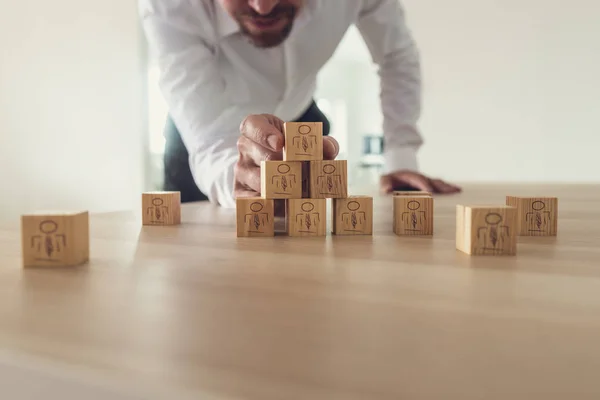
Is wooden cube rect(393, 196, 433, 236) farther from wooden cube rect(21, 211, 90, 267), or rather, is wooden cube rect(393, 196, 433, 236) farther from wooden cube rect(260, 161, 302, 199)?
wooden cube rect(21, 211, 90, 267)

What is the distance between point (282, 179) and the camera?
0.80 m

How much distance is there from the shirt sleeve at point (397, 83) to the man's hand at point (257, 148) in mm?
947

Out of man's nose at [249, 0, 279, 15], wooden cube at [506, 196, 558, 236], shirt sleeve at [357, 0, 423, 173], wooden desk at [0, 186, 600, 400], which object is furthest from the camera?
shirt sleeve at [357, 0, 423, 173]

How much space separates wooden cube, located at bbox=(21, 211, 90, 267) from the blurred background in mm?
3327

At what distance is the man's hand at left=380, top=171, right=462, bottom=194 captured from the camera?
163cm

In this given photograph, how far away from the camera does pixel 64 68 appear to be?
12.8ft

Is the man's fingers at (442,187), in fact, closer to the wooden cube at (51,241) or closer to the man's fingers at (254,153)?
the man's fingers at (254,153)

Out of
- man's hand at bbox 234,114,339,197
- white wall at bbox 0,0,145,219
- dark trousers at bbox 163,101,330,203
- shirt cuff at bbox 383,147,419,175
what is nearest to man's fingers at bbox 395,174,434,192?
A: shirt cuff at bbox 383,147,419,175

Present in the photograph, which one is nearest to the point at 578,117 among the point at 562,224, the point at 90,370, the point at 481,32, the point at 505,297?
the point at 481,32

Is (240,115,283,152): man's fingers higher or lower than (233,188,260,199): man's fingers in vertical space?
higher

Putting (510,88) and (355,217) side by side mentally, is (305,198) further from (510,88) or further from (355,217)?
(510,88)

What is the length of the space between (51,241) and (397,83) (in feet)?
5.36

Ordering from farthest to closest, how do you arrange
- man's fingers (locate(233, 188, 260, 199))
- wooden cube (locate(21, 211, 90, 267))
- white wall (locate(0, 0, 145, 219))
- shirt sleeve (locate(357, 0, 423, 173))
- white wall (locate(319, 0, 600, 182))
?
white wall (locate(0, 0, 145, 219)), white wall (locate(319, 0, 600, 182)), shirt sleeve (locate(357, 0, 423, 173)), man's fingers (locate(233, 188, 260, 199)), wooden cube (locate(21, 211, 90, 267))

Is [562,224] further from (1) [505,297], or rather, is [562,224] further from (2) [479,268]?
(1) [505,297]
